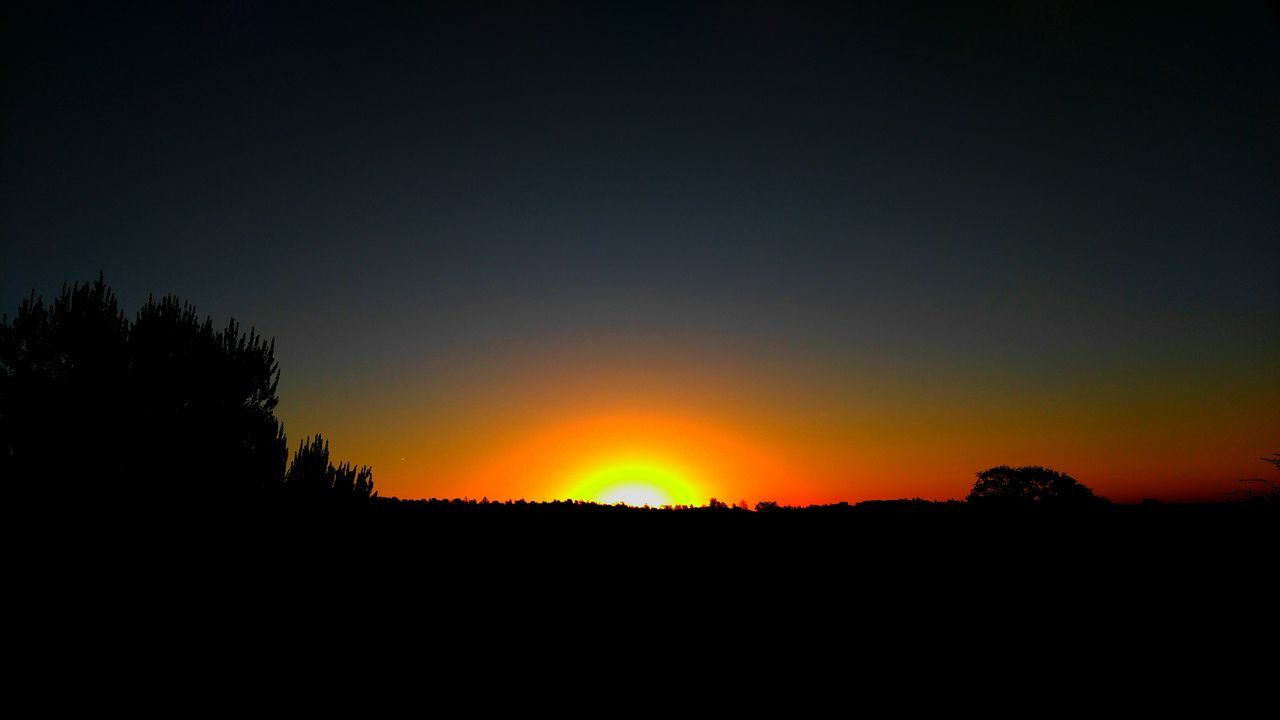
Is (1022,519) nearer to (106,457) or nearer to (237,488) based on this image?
(237,488)

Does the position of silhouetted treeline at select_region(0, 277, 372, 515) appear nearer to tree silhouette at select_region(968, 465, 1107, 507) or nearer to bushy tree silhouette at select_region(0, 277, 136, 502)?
bushy tree silhouette at select_region(0, 277, 136, 502)

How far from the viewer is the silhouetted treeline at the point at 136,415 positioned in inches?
452

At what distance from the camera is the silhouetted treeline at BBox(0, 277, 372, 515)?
11484 mm

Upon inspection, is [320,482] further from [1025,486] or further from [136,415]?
[1025,486]

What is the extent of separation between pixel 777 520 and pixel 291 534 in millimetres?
10056

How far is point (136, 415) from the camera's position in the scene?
12.6m

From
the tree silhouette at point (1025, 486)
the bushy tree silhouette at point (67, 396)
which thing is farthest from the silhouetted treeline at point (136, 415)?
the tree silhouette at point (1025, 486)

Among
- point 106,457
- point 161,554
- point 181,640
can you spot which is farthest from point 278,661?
point 106,457

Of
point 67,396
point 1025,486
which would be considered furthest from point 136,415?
point 1025,486

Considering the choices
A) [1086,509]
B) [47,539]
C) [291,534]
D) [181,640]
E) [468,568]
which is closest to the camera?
[181,640]

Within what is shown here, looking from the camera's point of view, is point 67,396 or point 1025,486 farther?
point 1025,486

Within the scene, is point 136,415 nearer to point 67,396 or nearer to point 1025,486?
point 67,396

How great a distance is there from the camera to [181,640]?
25.8 feet

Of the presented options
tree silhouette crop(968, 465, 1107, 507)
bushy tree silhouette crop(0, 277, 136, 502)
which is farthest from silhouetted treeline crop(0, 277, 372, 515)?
tree silhouette crop(968, 465, 1107, 507)
